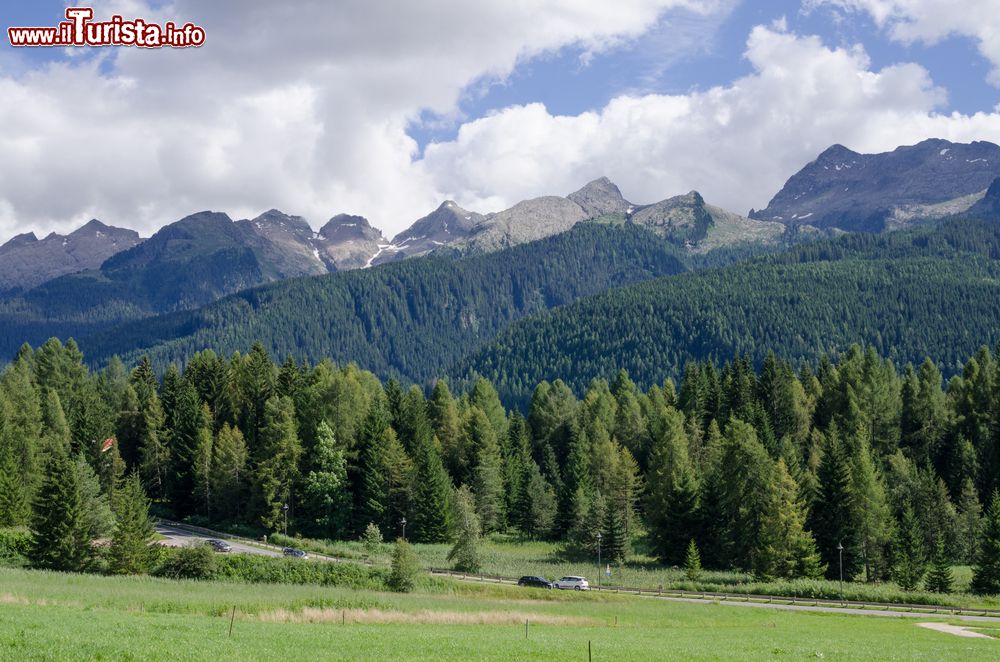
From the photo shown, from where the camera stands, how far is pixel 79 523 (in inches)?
3086

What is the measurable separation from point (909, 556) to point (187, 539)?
232ft

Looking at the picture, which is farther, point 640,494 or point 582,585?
point 640,494

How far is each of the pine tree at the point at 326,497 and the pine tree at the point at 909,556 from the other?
58.8m

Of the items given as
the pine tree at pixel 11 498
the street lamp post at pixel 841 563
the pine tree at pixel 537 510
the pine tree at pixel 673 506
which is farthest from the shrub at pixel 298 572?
the pine tree at pixel 537 510

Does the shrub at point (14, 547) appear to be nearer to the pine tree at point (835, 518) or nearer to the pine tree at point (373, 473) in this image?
the pine tree at point (373, 473)

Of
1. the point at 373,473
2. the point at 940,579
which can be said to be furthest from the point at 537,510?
the point at 940,579

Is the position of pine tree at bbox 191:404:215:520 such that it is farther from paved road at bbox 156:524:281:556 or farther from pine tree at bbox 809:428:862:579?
pine tree at bbox 809:428:862:579

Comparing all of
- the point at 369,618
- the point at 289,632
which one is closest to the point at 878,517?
the point at 369,618

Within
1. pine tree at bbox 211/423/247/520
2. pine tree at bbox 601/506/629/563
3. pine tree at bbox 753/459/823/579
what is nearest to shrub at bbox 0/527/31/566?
pine tree at bbox 211/423/247/520

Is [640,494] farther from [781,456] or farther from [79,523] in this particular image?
[79,523]

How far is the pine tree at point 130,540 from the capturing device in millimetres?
74500

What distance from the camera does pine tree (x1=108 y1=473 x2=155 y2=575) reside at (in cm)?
7450

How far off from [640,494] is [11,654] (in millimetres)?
100185

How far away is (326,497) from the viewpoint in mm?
108375
